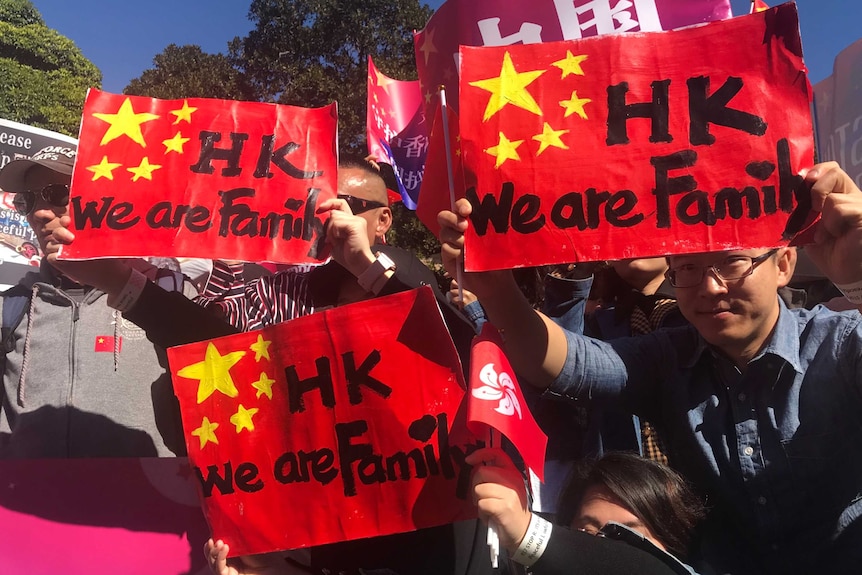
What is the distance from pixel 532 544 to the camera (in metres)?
1.30

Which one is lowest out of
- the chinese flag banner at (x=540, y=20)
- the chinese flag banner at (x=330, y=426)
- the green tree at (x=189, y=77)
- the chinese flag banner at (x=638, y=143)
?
the chinese flag banner at (x=330, y=426)

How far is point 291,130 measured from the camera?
193cm

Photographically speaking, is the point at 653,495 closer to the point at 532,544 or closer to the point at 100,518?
the point at 532,544

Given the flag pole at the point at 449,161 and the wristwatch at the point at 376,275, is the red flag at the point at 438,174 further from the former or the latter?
the wristwatch at the point at 376,275

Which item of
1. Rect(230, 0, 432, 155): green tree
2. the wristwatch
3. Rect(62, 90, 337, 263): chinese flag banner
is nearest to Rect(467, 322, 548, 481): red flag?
the wristwatch

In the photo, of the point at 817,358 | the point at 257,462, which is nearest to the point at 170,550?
the point at 257,462

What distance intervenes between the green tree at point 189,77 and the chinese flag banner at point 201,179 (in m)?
13.0

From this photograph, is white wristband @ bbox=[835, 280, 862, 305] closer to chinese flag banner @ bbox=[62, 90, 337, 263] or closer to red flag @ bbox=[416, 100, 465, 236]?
red flag @ bbox=[416, 100, 465, 236]

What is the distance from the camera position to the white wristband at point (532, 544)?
130 centimetres

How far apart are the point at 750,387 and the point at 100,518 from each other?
1861mm

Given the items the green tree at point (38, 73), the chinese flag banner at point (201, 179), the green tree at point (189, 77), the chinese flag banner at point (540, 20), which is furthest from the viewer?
the green tree at point (38, 73)

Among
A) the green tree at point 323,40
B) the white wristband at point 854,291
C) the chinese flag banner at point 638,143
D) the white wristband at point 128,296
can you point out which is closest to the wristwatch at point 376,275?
the chinese flag banner at point 638,143

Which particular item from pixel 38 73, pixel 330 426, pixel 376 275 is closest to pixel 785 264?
pixel 376 275

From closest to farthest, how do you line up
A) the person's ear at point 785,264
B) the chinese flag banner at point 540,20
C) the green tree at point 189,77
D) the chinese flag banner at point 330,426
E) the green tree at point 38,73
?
the chinese flag banner at point 330,426
the person's ear at point 785,264
the chinese flag banner at point 540,20
the green tree at point 189,77
the green tree at point 38,73
